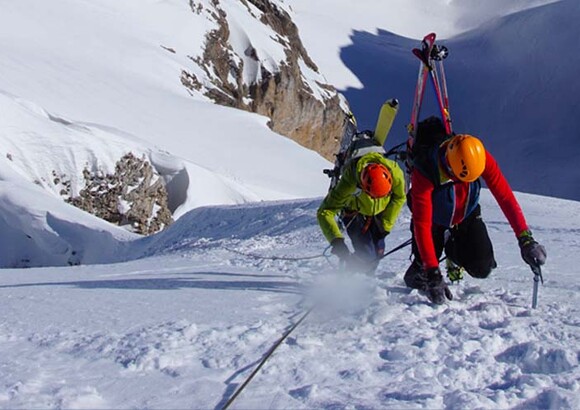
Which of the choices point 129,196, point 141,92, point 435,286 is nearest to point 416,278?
point 435,286

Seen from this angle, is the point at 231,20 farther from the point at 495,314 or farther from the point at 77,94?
the point at 495,314

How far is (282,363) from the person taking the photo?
313cm

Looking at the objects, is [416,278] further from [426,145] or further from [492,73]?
[492,73]

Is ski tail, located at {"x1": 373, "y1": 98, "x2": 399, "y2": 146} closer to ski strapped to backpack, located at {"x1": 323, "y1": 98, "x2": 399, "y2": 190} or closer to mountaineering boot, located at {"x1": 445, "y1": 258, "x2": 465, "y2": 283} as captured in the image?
ski strapped to backpack, located at {"x1": 323, "y1": 98, "x2": 399, "y2": 190}

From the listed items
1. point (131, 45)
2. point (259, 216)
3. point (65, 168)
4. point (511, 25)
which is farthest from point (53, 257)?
point (511, 25)

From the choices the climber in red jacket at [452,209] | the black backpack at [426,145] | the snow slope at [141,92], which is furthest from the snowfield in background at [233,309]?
the black backpack at [426,145]

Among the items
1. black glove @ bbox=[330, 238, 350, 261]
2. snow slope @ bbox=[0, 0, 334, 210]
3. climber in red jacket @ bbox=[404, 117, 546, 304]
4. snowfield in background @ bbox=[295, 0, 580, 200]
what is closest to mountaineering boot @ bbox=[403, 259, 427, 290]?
climber in red jacket @ bbox=[404, 117, 546, 304]

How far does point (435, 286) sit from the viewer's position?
152 inches

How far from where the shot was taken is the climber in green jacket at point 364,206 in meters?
4.53

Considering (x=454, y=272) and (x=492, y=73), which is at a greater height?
(x=492, y=73)

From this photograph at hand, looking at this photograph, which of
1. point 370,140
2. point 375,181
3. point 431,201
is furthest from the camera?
point 370,140

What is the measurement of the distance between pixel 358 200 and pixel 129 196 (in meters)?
10.8

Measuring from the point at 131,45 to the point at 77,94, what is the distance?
25.9 ft

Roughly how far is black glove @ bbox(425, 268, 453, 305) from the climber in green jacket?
795mm
